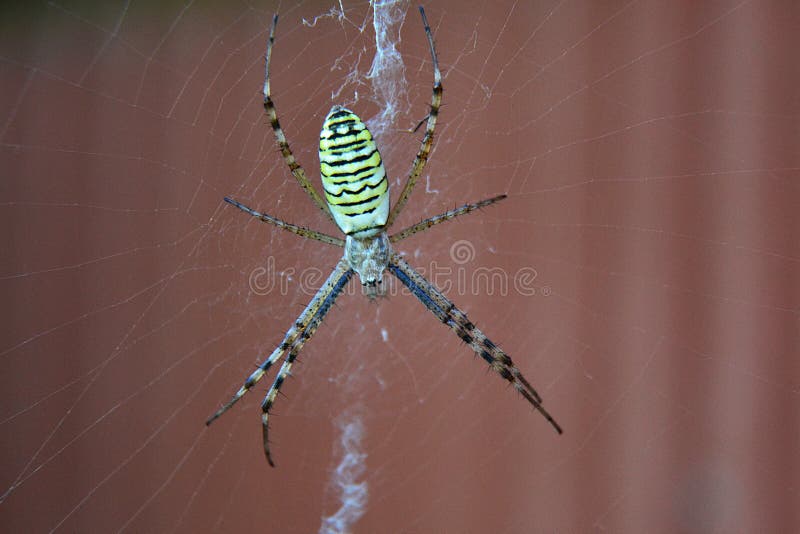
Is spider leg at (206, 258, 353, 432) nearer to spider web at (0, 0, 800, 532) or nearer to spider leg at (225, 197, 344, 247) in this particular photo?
spider leg at (225, 197, 344, 247)

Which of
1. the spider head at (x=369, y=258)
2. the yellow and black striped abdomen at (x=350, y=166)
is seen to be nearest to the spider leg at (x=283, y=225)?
the spider head at (x=369, y=258)

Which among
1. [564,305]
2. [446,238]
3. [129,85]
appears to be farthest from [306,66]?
[564,305]

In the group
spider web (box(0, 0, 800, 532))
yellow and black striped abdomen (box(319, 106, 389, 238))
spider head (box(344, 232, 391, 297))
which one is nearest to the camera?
yellow and black striped abdomen (box(319, 106, 389, 238))

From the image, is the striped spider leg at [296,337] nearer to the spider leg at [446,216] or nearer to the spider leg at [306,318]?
the spider leg at [306,318]

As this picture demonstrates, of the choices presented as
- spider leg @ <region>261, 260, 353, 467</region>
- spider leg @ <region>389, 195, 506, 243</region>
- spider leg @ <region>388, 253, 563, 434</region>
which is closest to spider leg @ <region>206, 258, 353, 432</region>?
spider leg @ <region>261, 260, 353, 467</region>

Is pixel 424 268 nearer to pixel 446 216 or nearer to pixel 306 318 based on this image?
pixel 306 318

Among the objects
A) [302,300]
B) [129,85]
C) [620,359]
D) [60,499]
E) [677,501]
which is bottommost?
[60,499]

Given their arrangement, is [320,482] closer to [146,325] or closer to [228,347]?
[228,347]

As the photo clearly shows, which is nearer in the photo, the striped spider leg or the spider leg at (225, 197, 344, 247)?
the spider leg at (225, 197, 344, 247)
